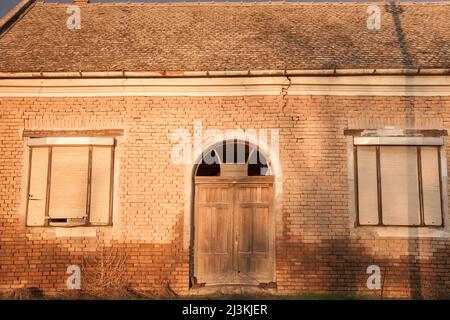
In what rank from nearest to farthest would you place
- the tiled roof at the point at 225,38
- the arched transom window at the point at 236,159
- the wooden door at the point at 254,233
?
the wooden door at the point at 254,233
the arched transom window at the point at 236,159
the tiled roof at the point at 225,38

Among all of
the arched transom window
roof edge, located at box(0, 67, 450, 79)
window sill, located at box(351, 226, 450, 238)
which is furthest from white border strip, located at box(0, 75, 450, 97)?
window sill, located at box(351, 226, 450, 238)

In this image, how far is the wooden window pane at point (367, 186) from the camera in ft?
30.3

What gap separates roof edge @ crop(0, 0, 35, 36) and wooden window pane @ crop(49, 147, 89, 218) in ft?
14.7

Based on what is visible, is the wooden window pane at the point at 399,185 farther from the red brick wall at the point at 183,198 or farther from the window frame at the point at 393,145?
the red brick wall at the point at 183,198

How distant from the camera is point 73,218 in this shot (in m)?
9.46

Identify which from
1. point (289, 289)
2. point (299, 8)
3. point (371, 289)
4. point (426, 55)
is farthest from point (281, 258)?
point (299, 8)

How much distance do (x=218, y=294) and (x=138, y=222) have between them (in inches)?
87.1

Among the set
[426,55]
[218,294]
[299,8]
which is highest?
[299,8]

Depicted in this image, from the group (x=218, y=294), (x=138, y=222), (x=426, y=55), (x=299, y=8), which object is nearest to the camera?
(x=218, y=294)

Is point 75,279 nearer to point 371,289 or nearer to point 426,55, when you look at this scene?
point 371,289

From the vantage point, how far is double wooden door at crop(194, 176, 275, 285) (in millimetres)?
9469

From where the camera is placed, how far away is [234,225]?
31.6ft

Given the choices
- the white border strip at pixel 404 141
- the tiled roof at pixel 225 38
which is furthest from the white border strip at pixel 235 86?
the white border strip at pixel 404 141

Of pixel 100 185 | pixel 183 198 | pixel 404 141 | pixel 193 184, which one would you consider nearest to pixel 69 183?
pixel 100 185
